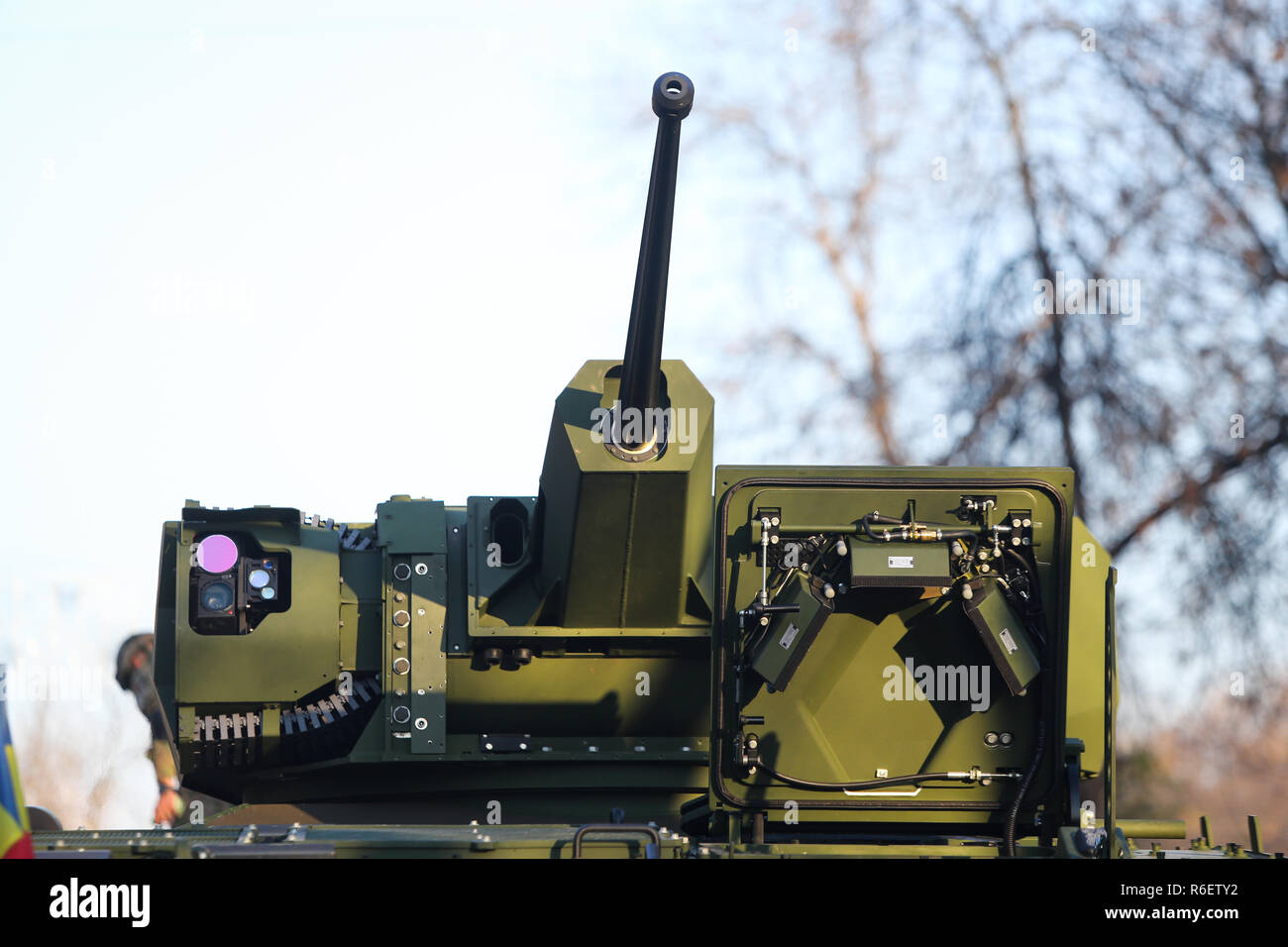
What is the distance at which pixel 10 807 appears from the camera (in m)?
5.71

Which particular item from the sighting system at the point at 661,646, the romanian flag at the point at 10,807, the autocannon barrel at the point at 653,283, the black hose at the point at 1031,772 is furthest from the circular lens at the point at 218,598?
the black hose at the point at 1031,772

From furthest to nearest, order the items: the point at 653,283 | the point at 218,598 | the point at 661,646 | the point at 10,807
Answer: the point at 661,646
the point at 218,598
the point at 653,283
the point at 10,807

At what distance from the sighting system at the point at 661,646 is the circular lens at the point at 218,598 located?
1cm

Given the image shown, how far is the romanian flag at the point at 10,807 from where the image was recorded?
18.6ft

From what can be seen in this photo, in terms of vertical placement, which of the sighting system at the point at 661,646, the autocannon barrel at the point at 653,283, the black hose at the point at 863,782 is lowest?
the black hose at the point at 863,782

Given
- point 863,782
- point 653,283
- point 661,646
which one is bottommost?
point 863,782

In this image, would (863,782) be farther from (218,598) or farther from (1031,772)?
(218,598)

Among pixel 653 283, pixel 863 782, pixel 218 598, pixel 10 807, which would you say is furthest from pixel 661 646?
pixel 10 807

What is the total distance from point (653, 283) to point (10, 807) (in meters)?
3.75

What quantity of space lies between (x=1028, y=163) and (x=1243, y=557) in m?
4.63

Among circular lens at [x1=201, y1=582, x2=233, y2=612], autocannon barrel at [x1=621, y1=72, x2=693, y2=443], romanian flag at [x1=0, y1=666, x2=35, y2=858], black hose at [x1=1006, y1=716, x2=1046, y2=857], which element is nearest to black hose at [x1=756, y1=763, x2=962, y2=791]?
black hose at [x1=1006, y1=716, x2=1046, y2=857]

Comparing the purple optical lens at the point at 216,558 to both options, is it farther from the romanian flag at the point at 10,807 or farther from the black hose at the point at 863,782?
the romanian flag at the point at 10,807

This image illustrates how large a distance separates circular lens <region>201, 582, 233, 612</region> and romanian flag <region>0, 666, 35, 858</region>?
3147 millimetres
